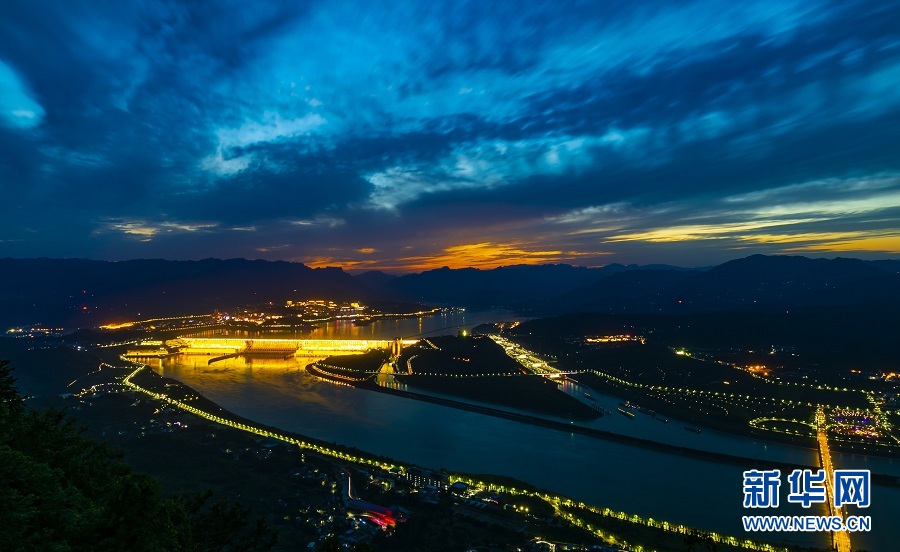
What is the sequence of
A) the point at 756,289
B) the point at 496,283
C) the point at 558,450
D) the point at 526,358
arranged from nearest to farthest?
1. the point at 558,450
2. the point at 526,358
3. the point at 756,289
4. the point at 496,283

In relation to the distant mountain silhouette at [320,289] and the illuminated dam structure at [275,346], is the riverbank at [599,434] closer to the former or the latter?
the illuminated dam structure at [275,346]

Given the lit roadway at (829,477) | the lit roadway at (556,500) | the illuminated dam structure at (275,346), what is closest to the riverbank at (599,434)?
the lit roadway at (829,477)

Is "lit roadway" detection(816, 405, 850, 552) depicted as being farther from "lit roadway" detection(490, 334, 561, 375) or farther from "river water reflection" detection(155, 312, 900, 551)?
"lit roadway" detection(490, 334, 561, 375)

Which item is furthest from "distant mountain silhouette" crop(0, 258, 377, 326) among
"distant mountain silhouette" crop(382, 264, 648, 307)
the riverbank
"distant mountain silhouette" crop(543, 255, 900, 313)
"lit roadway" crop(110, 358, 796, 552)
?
"distant mountain silhouette" crop(543, 255, 900, 313)

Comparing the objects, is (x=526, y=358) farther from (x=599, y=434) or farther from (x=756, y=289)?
(x=756, y=289)

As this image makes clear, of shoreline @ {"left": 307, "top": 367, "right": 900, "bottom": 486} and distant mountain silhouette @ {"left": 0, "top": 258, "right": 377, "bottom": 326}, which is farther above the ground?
distant mountain silhouette @ {"left": 0, "top": 258, "right": 377, "bottom": 326}

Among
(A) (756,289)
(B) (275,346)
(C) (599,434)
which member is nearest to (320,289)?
(B) (275,346)

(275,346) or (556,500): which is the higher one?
(275,346)
